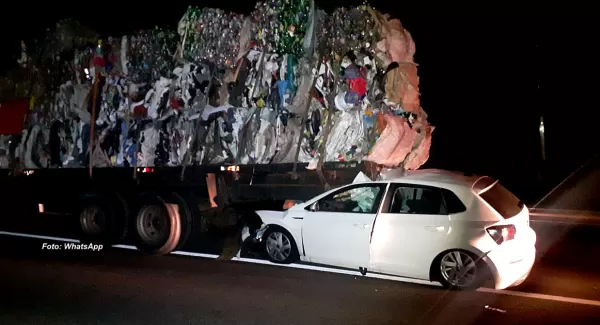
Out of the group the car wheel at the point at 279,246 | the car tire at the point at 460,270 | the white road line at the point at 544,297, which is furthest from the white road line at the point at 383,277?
the car tire at the point at 460,270

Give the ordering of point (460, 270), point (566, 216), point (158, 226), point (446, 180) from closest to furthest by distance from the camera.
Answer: point (460, 270) → point (446, 180) → point (158, 226) → point (566, 216)

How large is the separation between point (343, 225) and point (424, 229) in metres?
1.10

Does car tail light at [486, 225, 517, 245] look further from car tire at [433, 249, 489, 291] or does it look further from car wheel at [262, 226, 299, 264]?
car wheel at [262, 226, 299, 264]

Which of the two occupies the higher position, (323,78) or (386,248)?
(323,78)

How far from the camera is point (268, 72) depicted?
7.74m

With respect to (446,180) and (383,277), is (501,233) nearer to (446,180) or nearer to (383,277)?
(446,180)

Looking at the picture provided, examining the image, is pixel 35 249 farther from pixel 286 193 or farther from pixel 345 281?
pixel 345 281

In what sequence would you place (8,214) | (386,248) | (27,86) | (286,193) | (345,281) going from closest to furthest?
(386,248)
(345,281)
(286,193)
(27,86)
(8,214)

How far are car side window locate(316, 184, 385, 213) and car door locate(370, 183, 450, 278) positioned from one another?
1.16 ft

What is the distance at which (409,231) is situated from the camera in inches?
256

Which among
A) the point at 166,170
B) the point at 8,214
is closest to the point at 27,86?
the point at 8,214

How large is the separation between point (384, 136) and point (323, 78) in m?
1.20

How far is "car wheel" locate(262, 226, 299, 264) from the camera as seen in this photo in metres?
7.62

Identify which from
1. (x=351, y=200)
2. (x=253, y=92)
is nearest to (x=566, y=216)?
(x=351, y=200)
